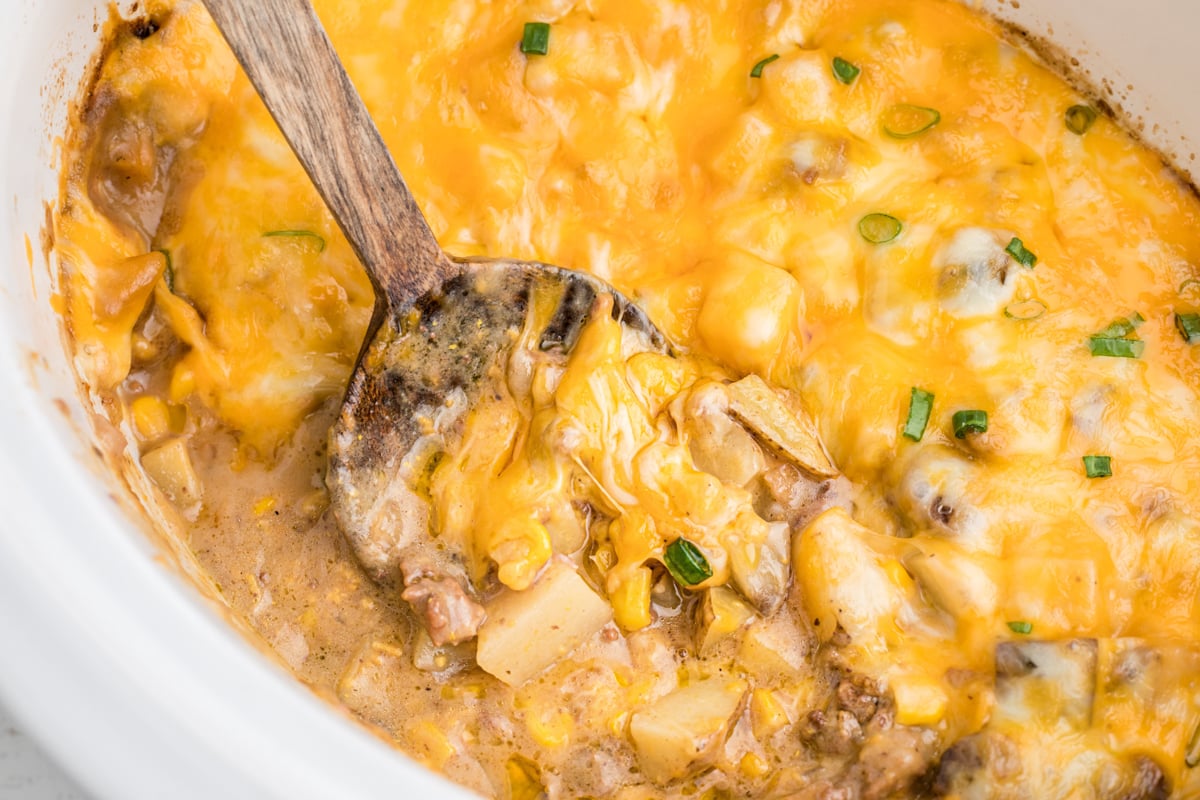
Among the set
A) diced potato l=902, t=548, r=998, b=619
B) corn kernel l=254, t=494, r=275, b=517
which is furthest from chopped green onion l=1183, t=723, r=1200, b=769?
corn kernel l=254, t=494, r=275, b=517

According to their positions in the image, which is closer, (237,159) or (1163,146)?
(237,159)

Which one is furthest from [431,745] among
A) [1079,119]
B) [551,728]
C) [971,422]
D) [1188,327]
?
[1079,119]

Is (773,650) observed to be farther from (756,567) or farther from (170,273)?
(170,273)

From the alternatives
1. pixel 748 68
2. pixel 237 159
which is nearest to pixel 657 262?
pixel 748 68

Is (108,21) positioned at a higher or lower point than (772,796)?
higher

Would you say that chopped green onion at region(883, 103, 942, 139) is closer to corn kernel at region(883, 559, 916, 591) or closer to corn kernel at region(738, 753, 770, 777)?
corn kernel at region(883, 559, 916, 591)

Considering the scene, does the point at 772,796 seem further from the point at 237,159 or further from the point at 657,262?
the point at 237,159

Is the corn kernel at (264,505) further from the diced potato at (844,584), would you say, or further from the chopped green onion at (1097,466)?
the chopped green onion at (1097,466)
